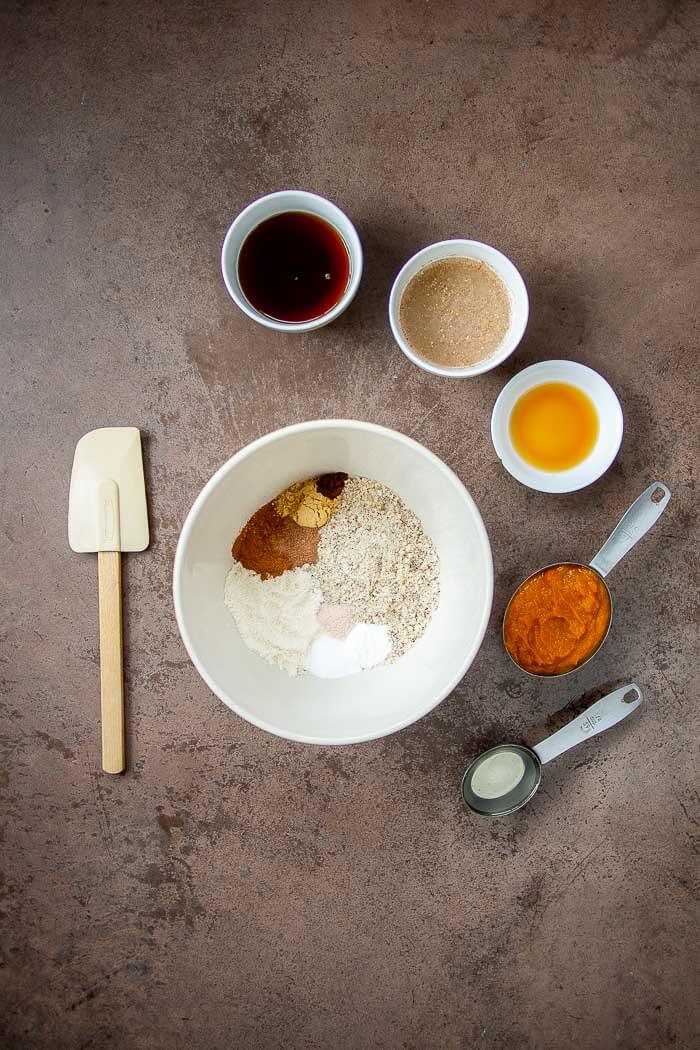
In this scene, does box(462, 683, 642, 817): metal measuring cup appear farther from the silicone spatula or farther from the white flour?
the silicone spatula

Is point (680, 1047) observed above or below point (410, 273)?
below

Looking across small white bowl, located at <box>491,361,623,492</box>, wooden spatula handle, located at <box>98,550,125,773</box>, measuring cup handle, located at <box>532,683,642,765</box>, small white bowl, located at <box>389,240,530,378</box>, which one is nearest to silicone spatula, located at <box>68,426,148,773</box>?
wooden spatula handle, located at <box>98,550,125,773</box>

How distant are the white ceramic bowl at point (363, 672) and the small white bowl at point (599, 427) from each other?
0.20 meters

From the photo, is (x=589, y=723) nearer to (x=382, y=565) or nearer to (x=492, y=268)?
(x=382, y=565)

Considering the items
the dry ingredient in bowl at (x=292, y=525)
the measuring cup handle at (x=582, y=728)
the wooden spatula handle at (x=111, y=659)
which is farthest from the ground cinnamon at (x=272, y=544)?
the measuring cup handle at (x=582, y=728)

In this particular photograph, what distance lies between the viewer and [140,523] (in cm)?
115

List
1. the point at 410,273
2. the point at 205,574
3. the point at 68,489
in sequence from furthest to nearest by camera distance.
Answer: the point at 68,489 < the point at 410,273 < the point at 205,574

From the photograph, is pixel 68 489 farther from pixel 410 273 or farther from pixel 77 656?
pixel 410 273

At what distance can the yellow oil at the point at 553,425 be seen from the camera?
113 centimetres

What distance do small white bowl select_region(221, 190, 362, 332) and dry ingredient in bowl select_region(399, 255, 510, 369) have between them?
0.32 ft

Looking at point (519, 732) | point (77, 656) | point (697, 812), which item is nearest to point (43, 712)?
point (77, 656)

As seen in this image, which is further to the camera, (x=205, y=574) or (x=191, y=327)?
(x=191, y=327)

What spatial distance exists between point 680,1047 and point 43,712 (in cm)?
128

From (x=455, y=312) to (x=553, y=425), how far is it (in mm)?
244
